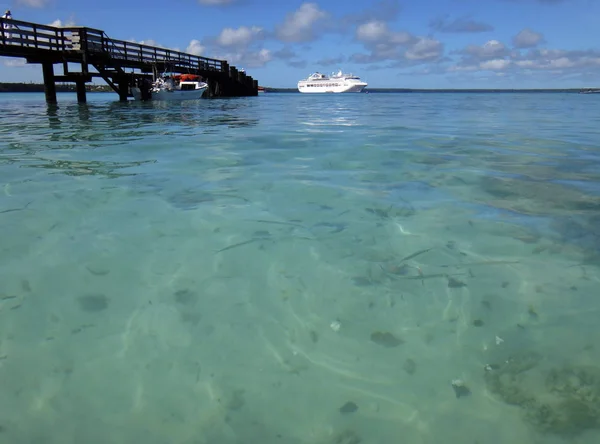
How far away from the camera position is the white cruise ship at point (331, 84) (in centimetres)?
11521

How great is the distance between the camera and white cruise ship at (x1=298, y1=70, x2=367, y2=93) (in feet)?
378

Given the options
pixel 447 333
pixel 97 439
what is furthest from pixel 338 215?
pixel 97 439

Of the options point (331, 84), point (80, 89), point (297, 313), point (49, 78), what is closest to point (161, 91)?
point (80, 89)

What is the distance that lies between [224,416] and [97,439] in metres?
0.56

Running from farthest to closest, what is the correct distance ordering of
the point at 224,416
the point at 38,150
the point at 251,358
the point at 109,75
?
the point at 109,75 < the point at 38,150 < the point at 251,358 < the point at 224,416

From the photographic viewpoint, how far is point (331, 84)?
119 metres

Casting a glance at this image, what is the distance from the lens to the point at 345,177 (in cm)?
639

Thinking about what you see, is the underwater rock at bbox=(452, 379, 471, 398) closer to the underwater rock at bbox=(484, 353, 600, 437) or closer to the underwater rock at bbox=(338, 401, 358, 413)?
the underwater rock at bbox=(484, 353, 600, 437)

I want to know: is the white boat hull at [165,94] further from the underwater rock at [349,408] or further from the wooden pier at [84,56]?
the underwater rock at [349,408]

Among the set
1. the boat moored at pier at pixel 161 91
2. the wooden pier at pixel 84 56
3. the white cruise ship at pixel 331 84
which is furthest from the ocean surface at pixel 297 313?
the white cruise ship at pixel 331 84

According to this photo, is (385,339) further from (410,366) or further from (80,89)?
(80,89)

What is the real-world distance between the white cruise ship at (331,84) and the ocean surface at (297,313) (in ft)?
378

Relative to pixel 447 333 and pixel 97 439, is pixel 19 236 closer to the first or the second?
pixel 97 439

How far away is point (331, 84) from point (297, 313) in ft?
402
